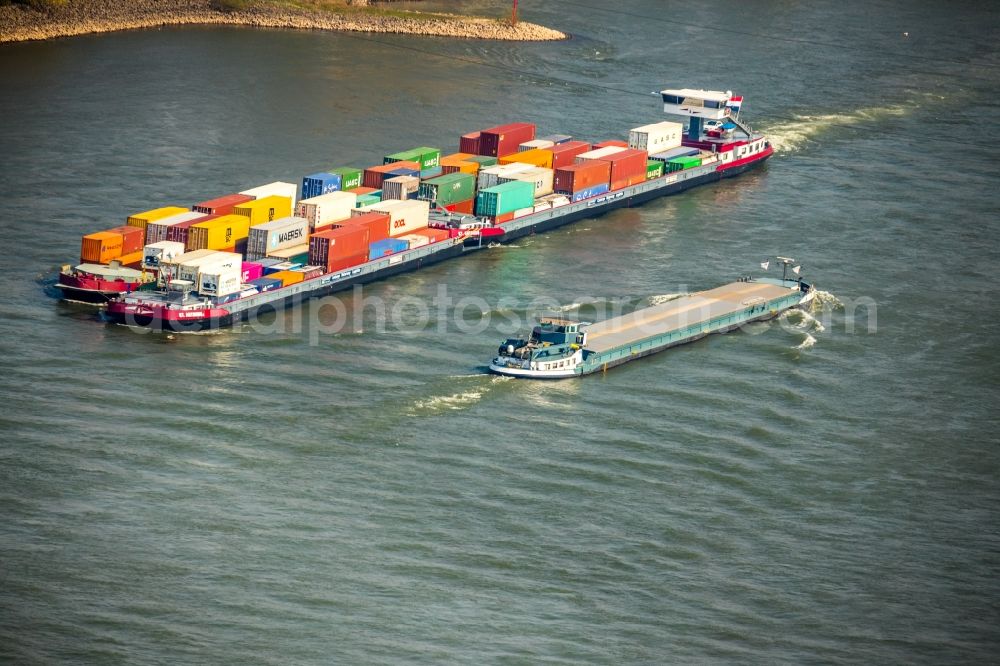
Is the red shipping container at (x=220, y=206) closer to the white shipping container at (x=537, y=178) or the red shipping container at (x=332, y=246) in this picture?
the red shipping container at (x=332, y=246)

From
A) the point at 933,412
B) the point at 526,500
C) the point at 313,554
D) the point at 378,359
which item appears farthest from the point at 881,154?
the point at 313,554

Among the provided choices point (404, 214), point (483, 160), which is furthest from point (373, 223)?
point (483, 160)

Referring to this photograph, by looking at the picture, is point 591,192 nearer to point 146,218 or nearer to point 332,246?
point 332,246

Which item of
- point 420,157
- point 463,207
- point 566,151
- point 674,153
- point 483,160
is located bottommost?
point 463,207

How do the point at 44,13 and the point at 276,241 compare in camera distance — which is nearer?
the point at 276,241

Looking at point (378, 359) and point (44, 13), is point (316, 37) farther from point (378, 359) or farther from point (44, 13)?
point (378, 359)

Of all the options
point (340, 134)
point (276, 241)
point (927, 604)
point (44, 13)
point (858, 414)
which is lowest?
point (927, 604)

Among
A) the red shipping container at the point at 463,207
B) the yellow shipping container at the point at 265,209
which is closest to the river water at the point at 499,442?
the red shipping container at the point at 463,207
